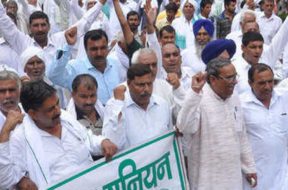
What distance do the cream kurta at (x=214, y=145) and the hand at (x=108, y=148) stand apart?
2.09 feet

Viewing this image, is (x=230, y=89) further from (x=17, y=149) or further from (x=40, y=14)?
(x=40, y=14)

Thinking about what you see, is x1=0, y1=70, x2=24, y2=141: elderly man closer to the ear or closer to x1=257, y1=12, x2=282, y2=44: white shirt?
the ear

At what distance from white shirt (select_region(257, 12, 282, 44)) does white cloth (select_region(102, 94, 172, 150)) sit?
19.1 ft

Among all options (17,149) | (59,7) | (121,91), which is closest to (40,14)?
(121,91)

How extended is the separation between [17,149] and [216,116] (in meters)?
1.57

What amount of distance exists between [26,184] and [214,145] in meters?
1.52

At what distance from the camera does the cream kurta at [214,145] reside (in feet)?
15.8

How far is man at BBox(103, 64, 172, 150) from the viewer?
4.50 m

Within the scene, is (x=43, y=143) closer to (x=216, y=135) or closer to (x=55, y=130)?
(x=55, y=130)

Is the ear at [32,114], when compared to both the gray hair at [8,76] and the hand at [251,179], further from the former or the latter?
the hand at [251,179]

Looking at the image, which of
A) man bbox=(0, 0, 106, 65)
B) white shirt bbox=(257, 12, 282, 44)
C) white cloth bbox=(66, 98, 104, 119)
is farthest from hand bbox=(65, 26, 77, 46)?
white shirt bbox=(257, 12, 282, 44)

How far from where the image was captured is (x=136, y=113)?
15.5 feet

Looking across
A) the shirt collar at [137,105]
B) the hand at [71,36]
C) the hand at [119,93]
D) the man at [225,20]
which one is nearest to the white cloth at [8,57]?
the hand at [71,36]

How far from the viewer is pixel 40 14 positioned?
738 cm
